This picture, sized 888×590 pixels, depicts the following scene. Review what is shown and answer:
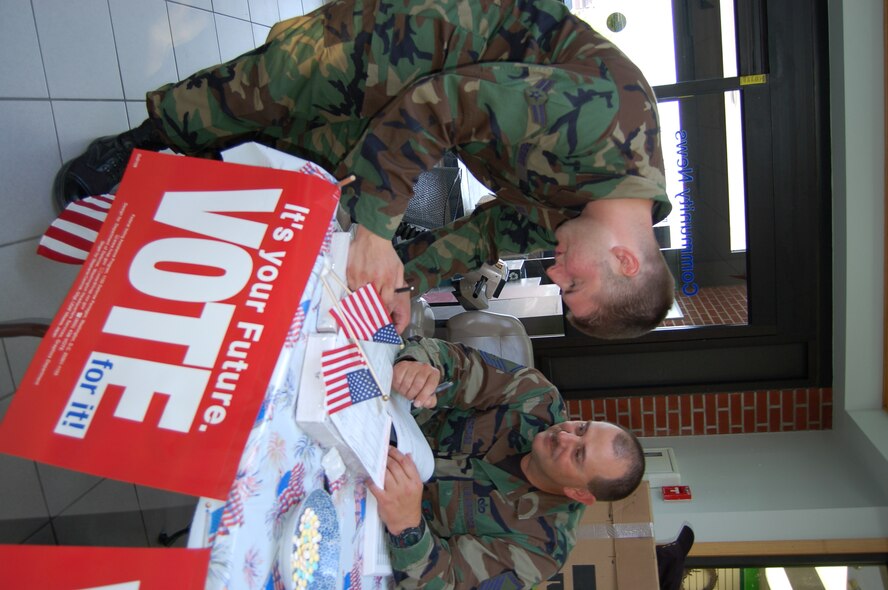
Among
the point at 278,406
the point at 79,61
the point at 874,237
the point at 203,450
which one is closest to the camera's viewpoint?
the point at 203,450

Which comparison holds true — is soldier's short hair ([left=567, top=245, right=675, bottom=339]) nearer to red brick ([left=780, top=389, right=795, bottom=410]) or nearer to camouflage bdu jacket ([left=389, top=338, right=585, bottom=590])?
camouflage bdu jacket ([left=389, top=338, right=585, bottom=590])

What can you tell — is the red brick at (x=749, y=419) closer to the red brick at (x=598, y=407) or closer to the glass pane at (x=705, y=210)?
the glass pane at (x=705, y=210)

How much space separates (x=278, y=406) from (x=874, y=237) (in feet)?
9.97

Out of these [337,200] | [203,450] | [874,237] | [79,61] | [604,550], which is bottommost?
[604,550]

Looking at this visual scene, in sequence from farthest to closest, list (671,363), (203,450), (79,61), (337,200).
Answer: (671,363) < (79,61) < (337,200) < (203,450)

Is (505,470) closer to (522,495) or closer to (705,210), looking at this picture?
(522,495)

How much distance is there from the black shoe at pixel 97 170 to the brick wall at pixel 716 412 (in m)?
2.51

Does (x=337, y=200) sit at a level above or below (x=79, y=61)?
below

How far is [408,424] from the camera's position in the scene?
4.53 ft

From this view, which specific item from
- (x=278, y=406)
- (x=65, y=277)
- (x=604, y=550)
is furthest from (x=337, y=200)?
(x=604, y=550)

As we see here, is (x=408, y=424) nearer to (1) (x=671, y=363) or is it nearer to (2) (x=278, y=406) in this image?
(2) (x=278, y=406)

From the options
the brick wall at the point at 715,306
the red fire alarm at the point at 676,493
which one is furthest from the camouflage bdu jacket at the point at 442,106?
the brick wall at the point at 715,306

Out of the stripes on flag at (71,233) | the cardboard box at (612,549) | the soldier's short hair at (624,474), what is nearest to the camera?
the stripes on flag at (71,233)

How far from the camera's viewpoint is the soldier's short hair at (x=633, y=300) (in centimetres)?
138
